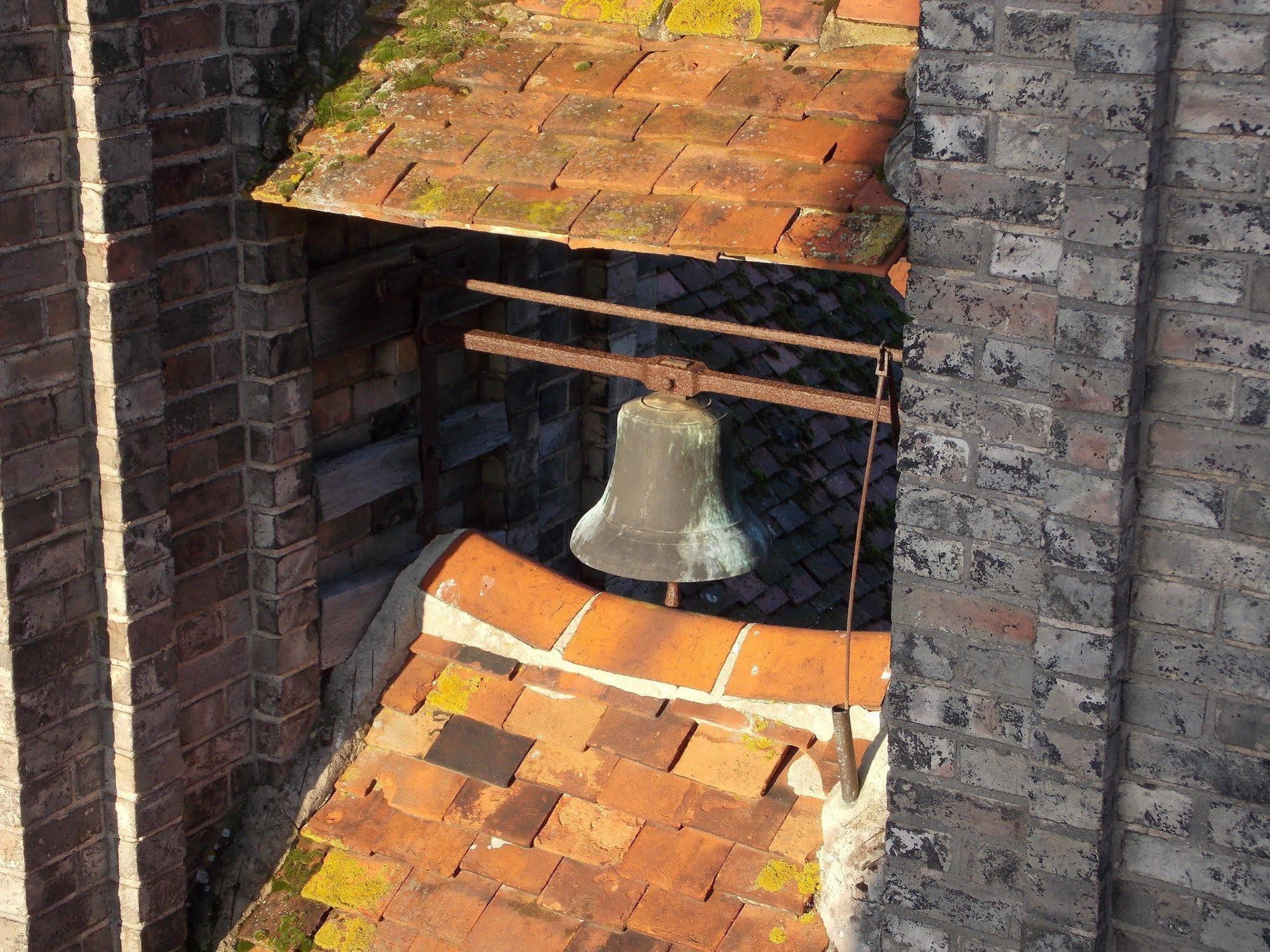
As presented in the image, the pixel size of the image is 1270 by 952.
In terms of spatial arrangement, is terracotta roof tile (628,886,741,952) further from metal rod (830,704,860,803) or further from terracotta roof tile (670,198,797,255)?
terracotta roof tile (670,198,797,255)

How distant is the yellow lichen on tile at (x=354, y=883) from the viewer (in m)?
4.74

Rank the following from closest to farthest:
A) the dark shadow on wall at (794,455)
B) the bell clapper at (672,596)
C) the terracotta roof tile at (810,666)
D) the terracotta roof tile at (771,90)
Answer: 1. the terracotta roof tile at (771,90)
2. the terracotta roof tile at (810,666)
3. the bell clapper at (672,596)
4. the dark shadow on wall at (794,455)

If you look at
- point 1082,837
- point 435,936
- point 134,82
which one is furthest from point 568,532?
point 1082,837

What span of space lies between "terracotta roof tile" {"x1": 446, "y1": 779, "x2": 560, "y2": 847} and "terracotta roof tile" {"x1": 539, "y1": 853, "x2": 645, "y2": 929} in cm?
15

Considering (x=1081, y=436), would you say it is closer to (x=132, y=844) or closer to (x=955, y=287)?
(x=955, y=287)

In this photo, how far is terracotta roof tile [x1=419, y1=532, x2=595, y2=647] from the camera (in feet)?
16.4

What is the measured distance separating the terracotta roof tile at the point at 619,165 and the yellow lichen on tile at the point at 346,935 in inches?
80.6

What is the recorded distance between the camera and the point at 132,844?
15.2 ft

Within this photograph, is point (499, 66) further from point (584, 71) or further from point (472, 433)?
point (472, 433)

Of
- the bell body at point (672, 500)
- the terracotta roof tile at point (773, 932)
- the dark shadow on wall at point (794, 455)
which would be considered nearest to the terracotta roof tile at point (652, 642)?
the bell body at point (672, 500)

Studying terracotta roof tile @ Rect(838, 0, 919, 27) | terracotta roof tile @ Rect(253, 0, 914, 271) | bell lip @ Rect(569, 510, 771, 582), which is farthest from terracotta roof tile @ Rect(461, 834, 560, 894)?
terracotta roof tile @ Rect(838, 0, 919, 27)

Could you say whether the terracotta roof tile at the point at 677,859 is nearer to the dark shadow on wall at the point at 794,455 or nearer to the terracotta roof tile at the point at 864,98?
the terracotta roof tile at the point at 864,98

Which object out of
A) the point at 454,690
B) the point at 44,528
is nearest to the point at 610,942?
the point at 454,690

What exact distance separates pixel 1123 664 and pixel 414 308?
2.64 metres
